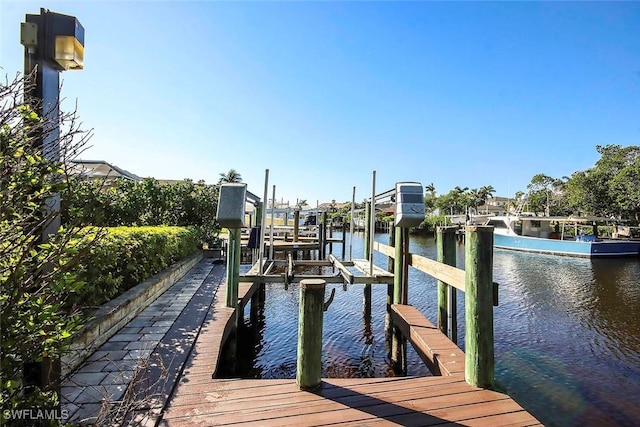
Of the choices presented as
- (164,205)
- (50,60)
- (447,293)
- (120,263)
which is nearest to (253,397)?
(50,60)

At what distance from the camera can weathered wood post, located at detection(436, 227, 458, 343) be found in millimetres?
4688

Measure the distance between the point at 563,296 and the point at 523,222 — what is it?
20269mm

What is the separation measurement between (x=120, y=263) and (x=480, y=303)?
489cm

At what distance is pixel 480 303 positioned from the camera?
3066mm

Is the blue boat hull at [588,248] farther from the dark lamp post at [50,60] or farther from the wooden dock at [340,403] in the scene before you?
the dark lamp post at [50,60]

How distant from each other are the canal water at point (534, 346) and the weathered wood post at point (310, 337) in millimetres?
2315

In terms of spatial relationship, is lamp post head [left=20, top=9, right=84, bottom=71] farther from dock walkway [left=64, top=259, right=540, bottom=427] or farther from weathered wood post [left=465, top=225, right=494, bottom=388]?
weathered wood post [left=465, top=225, right=494, bottom=388]

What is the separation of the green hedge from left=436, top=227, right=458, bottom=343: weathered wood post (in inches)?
155

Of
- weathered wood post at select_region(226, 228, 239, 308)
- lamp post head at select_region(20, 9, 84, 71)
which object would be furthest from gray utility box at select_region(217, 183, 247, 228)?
lamp post head at select_region(20, 9, 84, 71)

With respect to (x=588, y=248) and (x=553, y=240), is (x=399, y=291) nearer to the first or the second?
(x=588, y=248)

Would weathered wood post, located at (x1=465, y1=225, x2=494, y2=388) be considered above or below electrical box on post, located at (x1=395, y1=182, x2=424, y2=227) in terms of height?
below

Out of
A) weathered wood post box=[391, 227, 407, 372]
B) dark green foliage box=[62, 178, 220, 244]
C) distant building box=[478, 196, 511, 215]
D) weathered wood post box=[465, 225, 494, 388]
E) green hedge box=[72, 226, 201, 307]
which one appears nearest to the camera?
weathered wood post box=[465, 225, 494, 388]

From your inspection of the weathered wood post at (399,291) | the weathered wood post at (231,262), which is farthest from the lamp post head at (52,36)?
the weathered wood post at (399,291)

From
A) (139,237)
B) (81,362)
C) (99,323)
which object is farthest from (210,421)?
(139,237)
